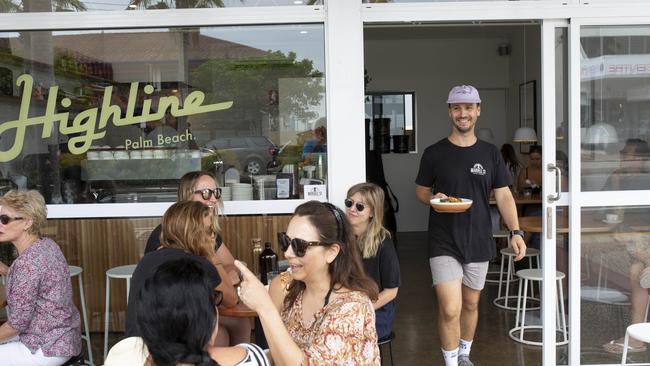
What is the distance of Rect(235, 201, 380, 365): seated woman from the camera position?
1862mm

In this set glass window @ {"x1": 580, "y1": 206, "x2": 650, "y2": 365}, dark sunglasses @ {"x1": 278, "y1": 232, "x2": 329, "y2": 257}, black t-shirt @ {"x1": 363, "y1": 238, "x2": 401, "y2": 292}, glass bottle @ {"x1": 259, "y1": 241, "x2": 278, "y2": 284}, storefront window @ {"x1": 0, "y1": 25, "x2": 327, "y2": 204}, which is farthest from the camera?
storefront window @ {"x1": 0, "y1": 25, "x2": 327, "y2": 204}

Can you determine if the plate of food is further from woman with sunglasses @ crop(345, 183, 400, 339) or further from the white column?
the white column

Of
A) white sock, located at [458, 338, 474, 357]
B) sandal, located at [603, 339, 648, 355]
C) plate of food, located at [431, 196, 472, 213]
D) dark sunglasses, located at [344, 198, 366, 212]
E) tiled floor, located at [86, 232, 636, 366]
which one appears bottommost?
tiled floor, located at [86, 232, 636, 366]

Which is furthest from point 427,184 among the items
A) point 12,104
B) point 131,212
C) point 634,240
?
point 12,104

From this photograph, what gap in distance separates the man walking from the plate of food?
4.8 inches

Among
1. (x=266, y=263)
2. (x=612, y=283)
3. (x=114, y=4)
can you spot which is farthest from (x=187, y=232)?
(x=612, y=283)

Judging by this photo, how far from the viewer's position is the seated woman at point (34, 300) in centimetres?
290

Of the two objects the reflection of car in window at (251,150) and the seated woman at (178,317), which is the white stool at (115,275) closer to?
the reflection of car in window at (251,150)

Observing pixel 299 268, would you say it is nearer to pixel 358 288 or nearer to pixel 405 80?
pixel 358 288

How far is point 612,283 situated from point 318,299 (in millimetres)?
2568

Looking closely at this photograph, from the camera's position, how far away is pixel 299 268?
2074 mm

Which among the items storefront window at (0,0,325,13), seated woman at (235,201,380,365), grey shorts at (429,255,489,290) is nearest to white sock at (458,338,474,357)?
grey shorts at (429,255,489,290)

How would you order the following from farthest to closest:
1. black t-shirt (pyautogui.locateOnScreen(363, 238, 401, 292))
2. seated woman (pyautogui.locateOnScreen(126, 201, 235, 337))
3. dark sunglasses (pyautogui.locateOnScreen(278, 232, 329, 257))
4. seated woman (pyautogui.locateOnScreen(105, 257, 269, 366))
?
black t-shirt (pyautogui.locateOnScreen(363, 238, 401, 292))
seated woman (pyautogui.locateOnScreen(126, 201, 235, 337))
dark sunglasses (pyautogui.locateOnScreen(278, 232, 329, 257))
seated woman (pyautogui.locateOnScreen(105, 257, 269, 366))

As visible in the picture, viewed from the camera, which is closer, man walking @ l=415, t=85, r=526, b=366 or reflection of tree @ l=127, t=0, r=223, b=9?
man walking @ l=415, t=85, r=526, b=366
